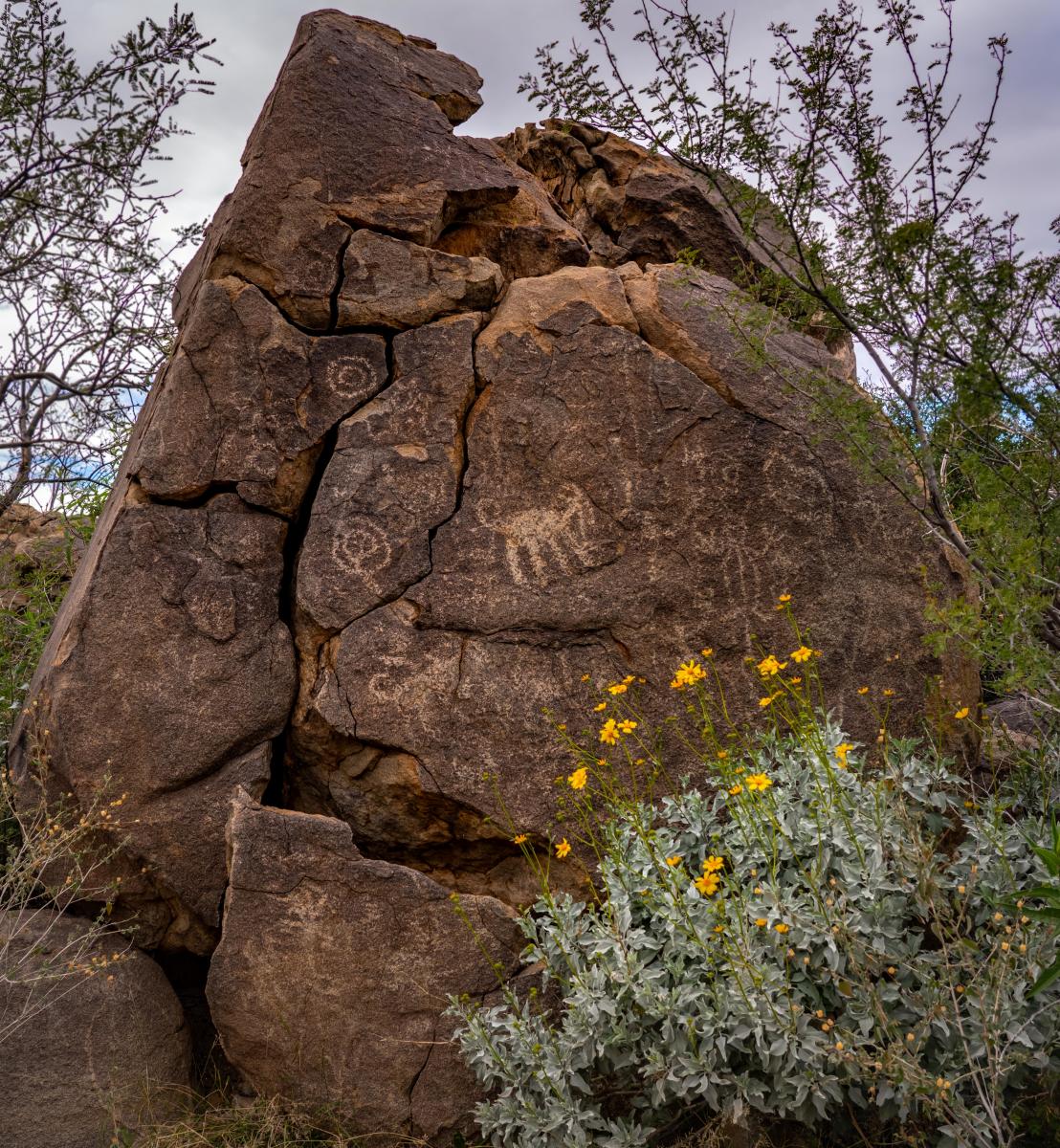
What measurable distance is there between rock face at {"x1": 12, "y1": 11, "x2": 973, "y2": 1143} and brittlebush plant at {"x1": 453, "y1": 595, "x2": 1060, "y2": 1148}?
466 millimetres

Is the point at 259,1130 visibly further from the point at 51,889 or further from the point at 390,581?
the point at 390,581

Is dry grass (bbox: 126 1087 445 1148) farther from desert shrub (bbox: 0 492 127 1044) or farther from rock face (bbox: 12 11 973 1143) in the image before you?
desert shrub (bbox: 0 492 127 1044)

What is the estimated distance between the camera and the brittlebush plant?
2.90 metres

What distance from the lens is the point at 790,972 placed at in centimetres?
313

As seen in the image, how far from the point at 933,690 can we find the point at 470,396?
2.26 metres

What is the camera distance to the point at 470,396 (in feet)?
14.6

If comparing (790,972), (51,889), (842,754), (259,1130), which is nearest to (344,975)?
(259,1130)

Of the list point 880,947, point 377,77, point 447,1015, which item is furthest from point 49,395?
point 880,947

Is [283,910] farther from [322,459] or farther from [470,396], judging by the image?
[470,396]

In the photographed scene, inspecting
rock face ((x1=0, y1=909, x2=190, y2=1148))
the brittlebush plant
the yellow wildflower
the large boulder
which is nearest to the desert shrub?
rock face ((x1=0, y1=909, x2=190, y2=1148))

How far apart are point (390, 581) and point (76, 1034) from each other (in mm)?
2055

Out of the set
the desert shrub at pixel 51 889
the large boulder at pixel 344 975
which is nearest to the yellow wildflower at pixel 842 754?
the large boulder at pixel 344 975

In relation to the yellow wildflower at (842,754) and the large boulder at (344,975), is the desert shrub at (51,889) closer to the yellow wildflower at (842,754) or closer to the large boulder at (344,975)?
the large boulder at (344,975)

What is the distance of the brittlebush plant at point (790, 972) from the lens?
2896 mm
